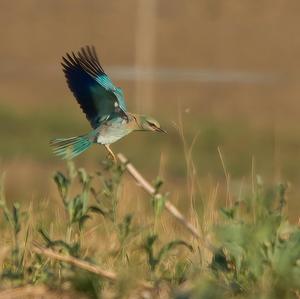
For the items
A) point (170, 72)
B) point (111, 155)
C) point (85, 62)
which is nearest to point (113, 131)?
point (111, 155)

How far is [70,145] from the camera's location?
4414mm

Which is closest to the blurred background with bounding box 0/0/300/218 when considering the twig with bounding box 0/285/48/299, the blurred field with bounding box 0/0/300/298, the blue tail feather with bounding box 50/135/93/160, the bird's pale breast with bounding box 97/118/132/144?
the blurred field with bounding box 0/0/300/298

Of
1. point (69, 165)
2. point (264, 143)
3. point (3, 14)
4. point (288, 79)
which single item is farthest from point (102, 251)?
point (3, 14)

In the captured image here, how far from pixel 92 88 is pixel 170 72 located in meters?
30.3

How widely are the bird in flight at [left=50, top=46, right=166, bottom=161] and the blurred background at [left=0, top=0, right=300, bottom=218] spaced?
12.1 meters

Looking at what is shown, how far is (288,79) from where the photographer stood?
32719mm

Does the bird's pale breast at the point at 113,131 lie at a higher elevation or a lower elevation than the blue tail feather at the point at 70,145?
higher

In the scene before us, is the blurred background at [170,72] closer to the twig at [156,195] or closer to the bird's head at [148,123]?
the bird's head at [148,123]

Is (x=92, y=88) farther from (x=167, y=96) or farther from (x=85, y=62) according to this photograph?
(x=167, y=96)

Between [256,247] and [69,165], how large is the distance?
98 centimetres

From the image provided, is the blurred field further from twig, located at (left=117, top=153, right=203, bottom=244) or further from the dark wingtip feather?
the dark wingtip feather

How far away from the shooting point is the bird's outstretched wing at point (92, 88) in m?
4.20

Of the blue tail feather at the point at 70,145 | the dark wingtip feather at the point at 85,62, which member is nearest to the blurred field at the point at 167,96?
the blue tail feather at the point at 70,145

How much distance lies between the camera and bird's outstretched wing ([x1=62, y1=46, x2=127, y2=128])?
4.20 meters
